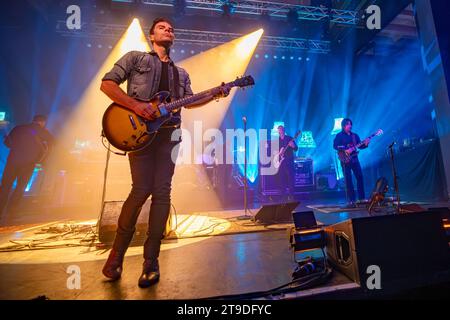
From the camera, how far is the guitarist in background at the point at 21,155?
5031mm

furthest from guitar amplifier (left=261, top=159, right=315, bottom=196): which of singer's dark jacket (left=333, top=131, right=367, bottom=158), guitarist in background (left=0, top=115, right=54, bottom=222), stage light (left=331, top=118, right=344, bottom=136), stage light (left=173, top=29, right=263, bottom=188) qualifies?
guitarist in background (left=0, top=115, right=54, bottom=222)

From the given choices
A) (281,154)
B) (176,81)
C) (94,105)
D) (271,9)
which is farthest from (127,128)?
(94,105)

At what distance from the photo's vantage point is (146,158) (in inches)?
77.2

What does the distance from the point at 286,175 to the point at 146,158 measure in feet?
20.7

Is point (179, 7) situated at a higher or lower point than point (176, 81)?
higher

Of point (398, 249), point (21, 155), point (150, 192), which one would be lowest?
point (398, 249)

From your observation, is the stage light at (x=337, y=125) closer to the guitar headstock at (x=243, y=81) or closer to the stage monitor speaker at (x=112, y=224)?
the guitar headstock at (x=243, y=81)

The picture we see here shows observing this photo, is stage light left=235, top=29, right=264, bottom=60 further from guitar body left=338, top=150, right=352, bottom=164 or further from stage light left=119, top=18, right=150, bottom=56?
guitar body left=338, top=150, right=352, bottom=164

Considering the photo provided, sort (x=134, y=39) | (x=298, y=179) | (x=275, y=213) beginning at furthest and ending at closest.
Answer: (x=134, y=39) < (x=298, y=179) < (x=275, y=213)

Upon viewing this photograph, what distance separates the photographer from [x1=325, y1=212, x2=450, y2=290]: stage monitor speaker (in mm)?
1599

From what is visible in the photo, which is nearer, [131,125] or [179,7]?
[131,125]

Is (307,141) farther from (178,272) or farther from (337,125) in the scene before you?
(178,272)

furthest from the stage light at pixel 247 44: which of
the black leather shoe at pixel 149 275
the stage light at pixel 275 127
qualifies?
the black leather shoe at pixel 149 275
